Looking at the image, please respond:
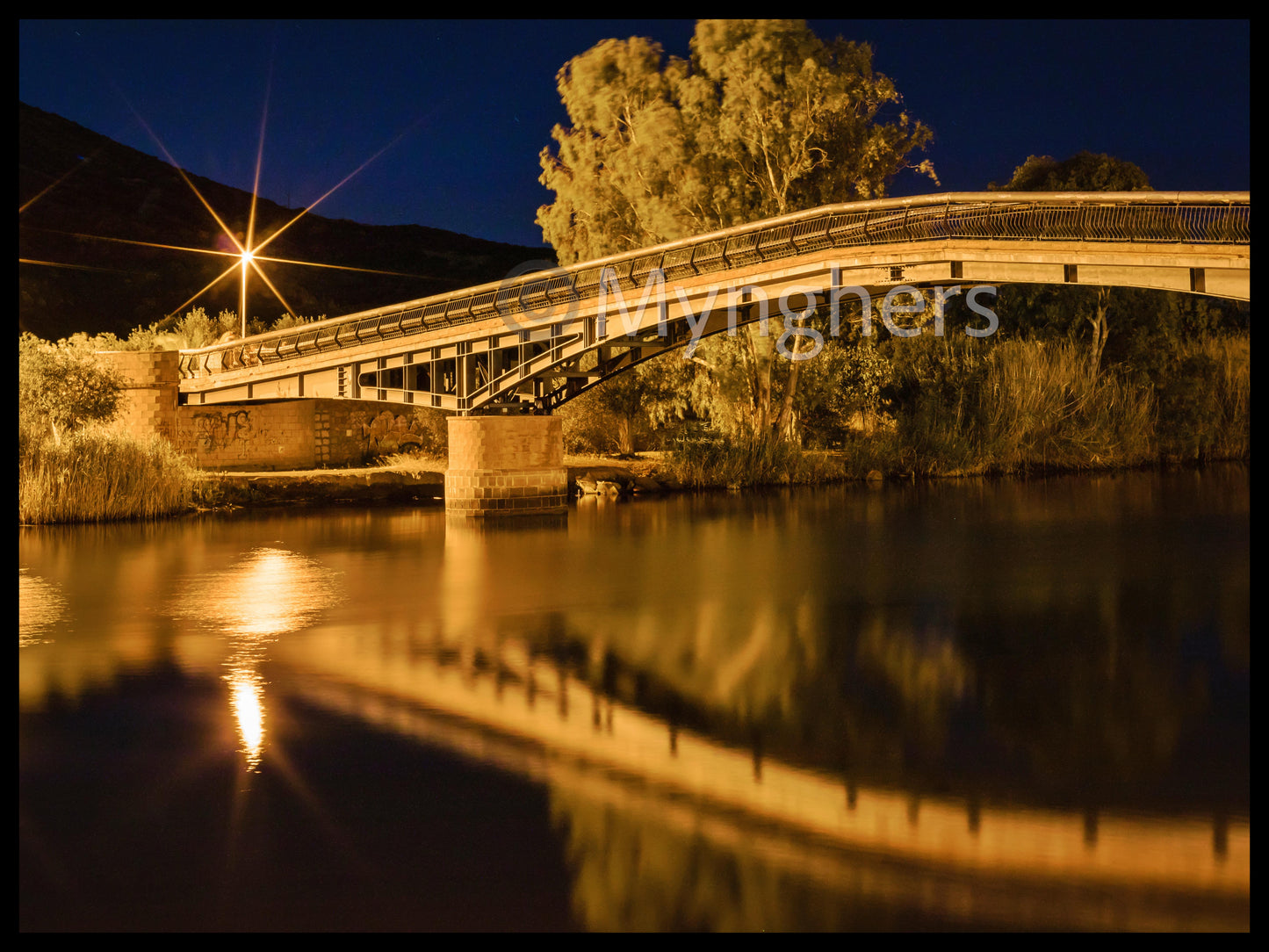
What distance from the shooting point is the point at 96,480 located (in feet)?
92.8

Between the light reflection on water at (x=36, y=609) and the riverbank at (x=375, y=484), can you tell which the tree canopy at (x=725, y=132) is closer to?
the riverbank at (x=375, y=484)

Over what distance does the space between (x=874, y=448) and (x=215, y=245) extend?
55.3m

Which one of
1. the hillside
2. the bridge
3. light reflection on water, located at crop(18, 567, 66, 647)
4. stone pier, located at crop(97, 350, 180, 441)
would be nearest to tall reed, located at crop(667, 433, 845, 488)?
the bridge

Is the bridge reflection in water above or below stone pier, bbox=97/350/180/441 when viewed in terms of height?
below

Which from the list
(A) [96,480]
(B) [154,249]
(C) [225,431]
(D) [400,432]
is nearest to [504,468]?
Answer: (A) [96,480]

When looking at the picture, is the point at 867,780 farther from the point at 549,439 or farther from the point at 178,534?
the point at 549,439

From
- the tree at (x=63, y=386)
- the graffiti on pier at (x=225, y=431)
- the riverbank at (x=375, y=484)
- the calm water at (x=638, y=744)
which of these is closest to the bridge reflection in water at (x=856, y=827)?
the calm water at (x=638, y=744)

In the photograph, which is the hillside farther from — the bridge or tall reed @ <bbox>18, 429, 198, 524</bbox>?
tall reed @ <bbox>18, 429, 198, 524</bbox>

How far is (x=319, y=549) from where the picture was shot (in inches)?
958

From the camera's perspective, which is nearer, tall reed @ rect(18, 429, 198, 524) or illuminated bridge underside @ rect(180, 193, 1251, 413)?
illuminated bridge underside @ rect(180, 193, 1251, 413)

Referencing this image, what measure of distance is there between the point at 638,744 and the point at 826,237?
56.5 ft

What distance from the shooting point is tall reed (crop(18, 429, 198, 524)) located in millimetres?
27781

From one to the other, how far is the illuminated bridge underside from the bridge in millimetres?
39
